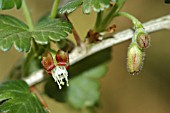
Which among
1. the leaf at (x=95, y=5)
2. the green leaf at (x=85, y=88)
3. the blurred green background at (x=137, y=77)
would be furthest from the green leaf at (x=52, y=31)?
the blurred green background at (x=137, y=77)

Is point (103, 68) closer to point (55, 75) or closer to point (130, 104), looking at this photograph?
Answer: point (55, 75)

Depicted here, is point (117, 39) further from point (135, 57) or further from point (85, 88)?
point (85, 88)

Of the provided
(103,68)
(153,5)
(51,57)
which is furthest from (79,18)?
(51,57)

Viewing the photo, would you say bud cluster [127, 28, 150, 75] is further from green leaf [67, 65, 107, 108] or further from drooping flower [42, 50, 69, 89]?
green leaf [67, 65, 107, 108]

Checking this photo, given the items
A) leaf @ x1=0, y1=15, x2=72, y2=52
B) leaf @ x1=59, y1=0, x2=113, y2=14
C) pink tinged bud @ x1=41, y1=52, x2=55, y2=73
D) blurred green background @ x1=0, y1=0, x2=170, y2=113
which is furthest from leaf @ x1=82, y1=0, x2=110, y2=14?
blurred green background @ x1=0, y1=0, x2=170, y2=113

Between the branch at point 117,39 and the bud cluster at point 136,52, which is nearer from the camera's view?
the bud cluster at point 136,52

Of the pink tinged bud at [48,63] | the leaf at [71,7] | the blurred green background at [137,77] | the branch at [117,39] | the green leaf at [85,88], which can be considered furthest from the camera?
the blurred green background at [137,77]

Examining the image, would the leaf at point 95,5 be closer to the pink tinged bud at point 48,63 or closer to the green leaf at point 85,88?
the pink tinged bud at point 48,63
